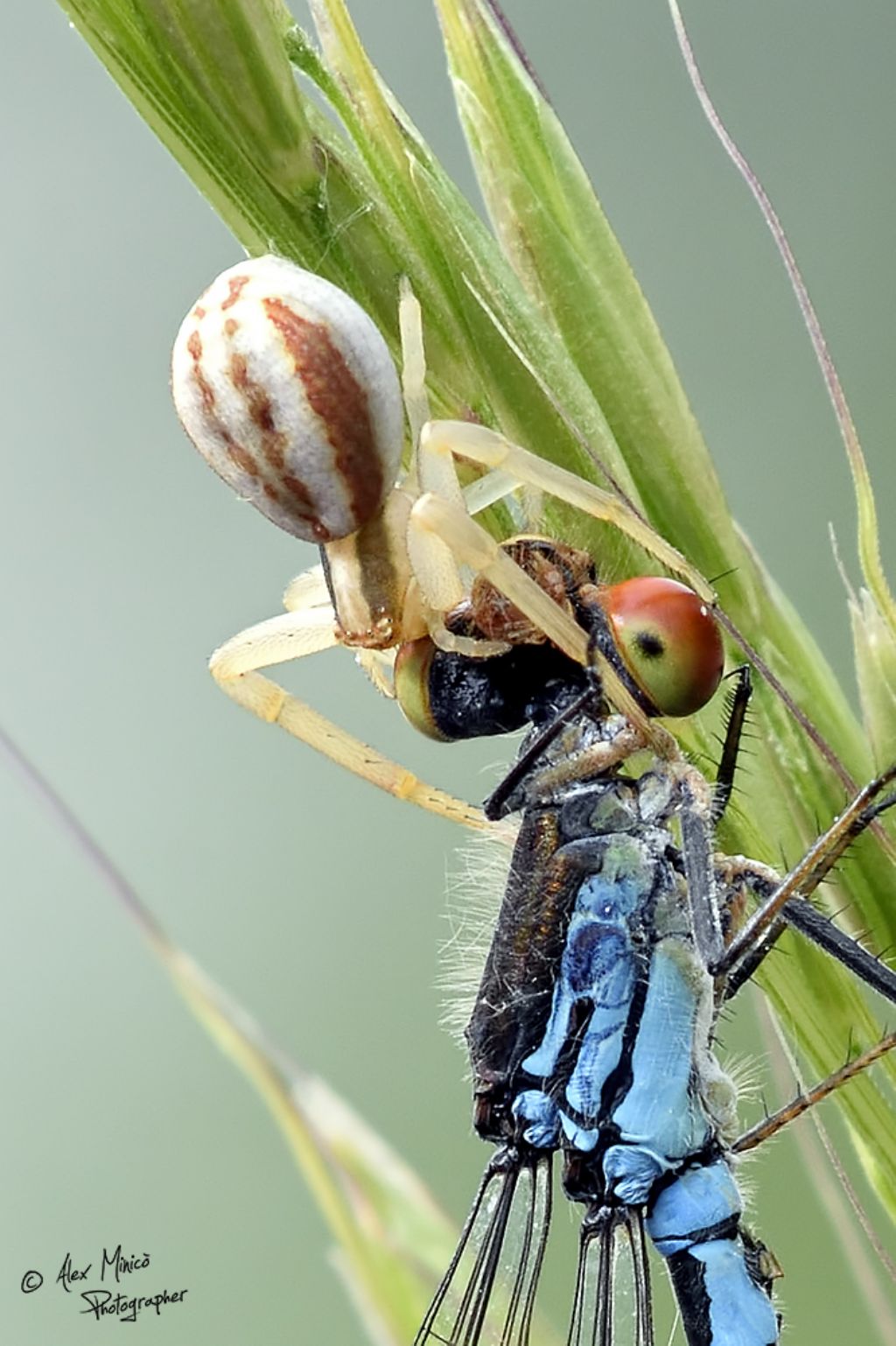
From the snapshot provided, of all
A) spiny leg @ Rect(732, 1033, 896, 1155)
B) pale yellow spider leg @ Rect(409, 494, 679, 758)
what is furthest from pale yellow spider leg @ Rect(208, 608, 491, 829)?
spiny leg @ Rect(732, 1033, 896, 1155)

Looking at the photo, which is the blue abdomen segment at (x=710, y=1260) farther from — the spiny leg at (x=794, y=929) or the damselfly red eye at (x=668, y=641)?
the damselfly red eye at (x=668, y=641)

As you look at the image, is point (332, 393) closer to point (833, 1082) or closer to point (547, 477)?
point (547, 477)

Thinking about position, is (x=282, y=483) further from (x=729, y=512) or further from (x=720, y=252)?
(x=720, y=252)

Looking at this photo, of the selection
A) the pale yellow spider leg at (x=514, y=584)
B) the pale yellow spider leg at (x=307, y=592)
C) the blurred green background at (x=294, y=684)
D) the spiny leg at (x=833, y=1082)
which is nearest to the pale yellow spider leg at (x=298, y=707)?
the pale yellow spider leg at (x=307, y=592)

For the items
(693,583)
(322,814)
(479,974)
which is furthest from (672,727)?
(322,814)

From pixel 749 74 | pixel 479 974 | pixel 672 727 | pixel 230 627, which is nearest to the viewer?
pixel 672 727

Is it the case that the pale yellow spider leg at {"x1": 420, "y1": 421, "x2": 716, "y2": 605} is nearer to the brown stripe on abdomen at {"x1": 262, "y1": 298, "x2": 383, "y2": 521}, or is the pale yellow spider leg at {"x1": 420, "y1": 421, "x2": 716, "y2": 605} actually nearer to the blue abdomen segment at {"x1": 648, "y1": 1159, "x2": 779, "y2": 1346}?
the brown stripe on abdomen at {"x1": 262, "y1": 298, "x2": 383, "y2": 521}

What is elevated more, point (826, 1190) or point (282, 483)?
point (282, 483)
